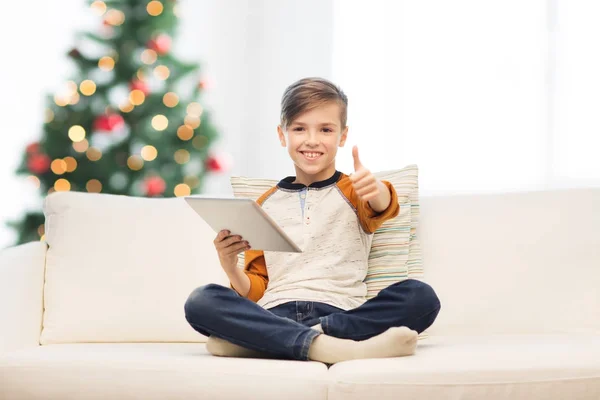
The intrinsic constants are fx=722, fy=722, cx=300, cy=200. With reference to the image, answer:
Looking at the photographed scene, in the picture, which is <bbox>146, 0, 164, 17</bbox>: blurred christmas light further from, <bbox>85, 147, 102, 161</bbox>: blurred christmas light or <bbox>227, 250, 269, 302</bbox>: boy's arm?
<bbox>227, 250, 269, 302</bbox>: boy's arm

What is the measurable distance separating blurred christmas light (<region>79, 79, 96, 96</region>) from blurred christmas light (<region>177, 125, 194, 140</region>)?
43cm

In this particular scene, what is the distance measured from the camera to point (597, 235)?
1900mm

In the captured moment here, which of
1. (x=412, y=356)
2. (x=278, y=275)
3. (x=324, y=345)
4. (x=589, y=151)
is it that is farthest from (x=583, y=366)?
(x=589, y=151)

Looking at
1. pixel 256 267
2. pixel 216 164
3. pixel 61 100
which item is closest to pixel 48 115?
pixel 61 100

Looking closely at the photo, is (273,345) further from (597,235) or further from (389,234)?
(597,235)

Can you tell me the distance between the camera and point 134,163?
11.2 ft

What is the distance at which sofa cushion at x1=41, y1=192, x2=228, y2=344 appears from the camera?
187 centimetres

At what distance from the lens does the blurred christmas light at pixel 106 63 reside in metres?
3.39

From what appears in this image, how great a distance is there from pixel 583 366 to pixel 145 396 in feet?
2.70

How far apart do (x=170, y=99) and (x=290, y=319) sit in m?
2.14

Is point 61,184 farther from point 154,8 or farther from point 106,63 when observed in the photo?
point 154,8

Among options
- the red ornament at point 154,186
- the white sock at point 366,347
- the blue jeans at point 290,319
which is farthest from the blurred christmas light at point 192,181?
the white sock at point 366,347

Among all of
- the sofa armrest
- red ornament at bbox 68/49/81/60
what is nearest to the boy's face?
the sofa armrest

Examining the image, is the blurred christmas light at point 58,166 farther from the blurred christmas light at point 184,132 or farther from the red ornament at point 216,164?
the red ornament at point 216,164
